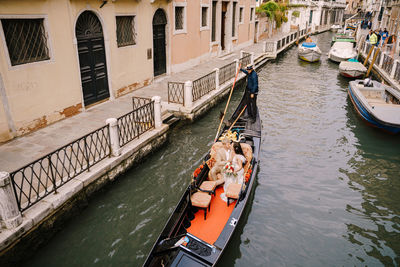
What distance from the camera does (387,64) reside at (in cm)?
1349

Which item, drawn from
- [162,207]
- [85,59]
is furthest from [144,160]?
[85,59]

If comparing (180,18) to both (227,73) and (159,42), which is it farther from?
(227,73)

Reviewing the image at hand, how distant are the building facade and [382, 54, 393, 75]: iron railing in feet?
29.6

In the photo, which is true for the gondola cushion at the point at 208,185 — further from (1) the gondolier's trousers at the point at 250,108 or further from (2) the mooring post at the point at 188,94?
(2) the mooring post at the point at 188,94

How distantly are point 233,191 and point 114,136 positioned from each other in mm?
2510

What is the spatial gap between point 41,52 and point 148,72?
13.8 ft

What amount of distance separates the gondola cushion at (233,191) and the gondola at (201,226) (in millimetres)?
17

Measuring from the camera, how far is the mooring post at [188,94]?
8312 millimetres

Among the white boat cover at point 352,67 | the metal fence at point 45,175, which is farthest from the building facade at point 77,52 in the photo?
the white boat cover at point 352,67

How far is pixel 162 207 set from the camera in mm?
5305

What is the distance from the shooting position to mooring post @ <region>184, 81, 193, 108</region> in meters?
8.31

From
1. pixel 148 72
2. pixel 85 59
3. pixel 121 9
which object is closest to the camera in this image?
pixel 85 59

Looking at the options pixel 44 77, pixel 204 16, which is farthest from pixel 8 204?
pixel 204 16

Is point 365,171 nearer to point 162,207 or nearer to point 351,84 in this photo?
point 162,207
